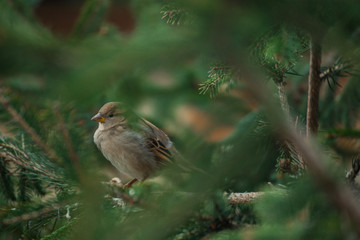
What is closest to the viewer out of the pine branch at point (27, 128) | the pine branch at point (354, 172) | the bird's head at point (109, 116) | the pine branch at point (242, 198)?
the pine branch at point (354, 172)

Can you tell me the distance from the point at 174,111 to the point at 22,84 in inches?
24.7

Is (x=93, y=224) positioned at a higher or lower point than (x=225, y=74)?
lower

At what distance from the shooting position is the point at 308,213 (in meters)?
0.56

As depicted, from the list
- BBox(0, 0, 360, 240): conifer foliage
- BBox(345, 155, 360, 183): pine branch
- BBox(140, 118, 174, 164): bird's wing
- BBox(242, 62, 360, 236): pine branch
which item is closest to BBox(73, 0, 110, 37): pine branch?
BBox(140, 118, 174, 164): bird's wing

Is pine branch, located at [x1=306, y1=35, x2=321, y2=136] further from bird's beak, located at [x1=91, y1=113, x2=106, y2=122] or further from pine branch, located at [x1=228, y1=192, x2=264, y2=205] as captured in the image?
bird's beak, located at [x1=91, y1=113, x2=106, y2=122]

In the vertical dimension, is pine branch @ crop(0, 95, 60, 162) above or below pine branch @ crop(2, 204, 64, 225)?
above

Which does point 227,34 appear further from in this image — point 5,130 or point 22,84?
point 22,84

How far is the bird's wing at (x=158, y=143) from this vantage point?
1412mm

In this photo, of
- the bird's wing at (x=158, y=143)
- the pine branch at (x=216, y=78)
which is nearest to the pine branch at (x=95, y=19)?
the bird's wing at (x=158, y=143)

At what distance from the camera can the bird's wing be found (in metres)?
1.41

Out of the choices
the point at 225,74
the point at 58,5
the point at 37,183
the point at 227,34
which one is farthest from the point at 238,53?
the point at 58,5

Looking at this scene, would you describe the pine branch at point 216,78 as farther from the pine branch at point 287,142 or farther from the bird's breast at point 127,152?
the bird's breast at point 127,152

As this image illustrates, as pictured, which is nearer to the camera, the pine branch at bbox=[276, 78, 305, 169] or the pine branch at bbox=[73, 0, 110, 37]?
the pine branch at bbox=[276, 78, 305, 169]

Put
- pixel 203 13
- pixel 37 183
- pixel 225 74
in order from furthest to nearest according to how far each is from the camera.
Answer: pixel 37 183
pixel 225 74
pixel 203 13
